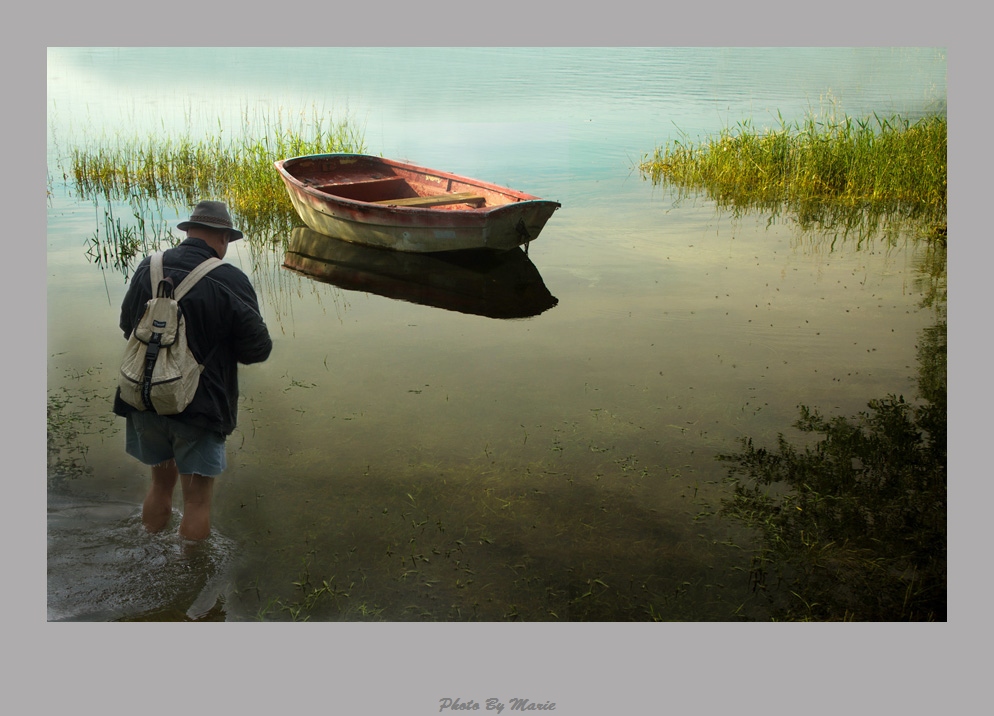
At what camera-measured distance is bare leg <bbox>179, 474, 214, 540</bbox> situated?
338cm

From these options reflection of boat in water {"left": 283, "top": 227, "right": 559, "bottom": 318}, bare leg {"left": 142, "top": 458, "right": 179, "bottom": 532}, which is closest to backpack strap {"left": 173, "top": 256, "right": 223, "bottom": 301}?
bare leg {"left": 142, "top": 458, "right": 179, "bottom": 532}

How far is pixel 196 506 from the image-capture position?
3422mm

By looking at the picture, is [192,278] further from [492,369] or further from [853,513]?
[853,513]

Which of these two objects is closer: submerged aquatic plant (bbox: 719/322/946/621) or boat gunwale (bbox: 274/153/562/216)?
submerged aquatic plant (bbox: 719/322/946/621)

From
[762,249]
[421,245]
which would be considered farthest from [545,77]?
[762,249]

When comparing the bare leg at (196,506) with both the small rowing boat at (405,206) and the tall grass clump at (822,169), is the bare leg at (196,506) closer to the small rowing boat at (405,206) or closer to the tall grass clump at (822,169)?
the small rowing boat at (405,206)

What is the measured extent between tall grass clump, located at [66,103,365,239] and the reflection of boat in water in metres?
0.53

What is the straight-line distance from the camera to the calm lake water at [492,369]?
350cm

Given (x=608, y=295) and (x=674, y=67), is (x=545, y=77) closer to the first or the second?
(x=674, y=67)

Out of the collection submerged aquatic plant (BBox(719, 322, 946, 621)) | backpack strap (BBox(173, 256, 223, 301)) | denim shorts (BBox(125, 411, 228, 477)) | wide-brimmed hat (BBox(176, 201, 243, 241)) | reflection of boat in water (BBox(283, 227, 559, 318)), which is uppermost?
wide-brimmed hat (BBox(176, 201, 243, 241))

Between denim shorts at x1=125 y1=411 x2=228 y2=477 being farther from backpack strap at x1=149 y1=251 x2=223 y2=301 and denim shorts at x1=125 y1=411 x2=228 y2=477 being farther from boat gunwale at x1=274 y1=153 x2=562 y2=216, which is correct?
boat gunwale at x1=274 y1=153 x2=562 y2=216

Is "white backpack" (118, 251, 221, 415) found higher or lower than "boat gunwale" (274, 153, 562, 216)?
lower

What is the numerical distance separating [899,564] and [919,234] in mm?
4812

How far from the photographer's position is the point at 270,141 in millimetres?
8359
